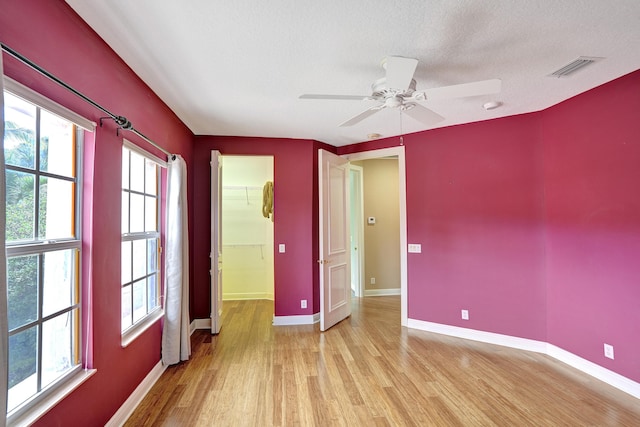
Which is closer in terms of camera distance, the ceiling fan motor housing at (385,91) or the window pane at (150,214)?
the ceiling fan motor housing at (385,91)

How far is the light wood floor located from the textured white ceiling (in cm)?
247

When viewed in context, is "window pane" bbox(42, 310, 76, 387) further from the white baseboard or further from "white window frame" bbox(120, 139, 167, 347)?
the white baseboard

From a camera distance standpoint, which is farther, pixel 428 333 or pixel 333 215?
pixel 333 215

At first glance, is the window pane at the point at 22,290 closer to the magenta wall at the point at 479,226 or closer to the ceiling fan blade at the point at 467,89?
the ceiling fan blade at the point at 467,89

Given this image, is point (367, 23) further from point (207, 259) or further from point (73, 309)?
point (207, 259)

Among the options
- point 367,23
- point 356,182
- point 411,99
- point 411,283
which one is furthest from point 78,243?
point 356,182

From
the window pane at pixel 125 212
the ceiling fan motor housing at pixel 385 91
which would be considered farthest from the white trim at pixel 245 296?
the ceiling fan motor housing at pixel 385 91

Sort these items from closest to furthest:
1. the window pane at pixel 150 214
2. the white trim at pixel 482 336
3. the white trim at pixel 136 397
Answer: the white trim at pixel 136 397 < the window pane at pixel 150 214 < the white trim at pixel 482 336

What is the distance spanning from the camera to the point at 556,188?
296 centimetres

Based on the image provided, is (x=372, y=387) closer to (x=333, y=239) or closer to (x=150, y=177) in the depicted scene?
(x=333, y=239)

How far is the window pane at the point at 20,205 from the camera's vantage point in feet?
4.13

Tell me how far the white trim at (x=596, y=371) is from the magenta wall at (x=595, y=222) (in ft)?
0.16

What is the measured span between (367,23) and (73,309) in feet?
7.46

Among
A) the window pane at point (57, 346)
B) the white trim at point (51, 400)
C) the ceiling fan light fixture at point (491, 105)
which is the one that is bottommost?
the white trim at point (51, 400)
